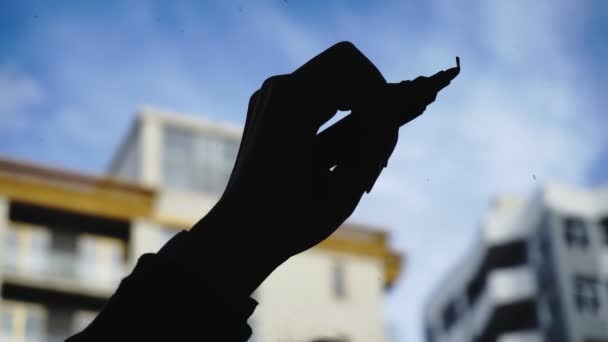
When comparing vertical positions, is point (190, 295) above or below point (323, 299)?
below

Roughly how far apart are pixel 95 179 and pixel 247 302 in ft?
125

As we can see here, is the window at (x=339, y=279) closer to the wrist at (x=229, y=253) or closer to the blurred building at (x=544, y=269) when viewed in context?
the blurred building at (x=544, y=269)

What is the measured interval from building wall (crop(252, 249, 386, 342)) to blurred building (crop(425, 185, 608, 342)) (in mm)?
10879

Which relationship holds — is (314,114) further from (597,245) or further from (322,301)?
(597,245)

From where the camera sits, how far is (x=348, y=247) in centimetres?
4200

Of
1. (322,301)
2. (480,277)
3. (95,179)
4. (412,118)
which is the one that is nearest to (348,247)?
(322,301)

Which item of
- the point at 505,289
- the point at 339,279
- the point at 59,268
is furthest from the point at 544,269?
the point at 59,268

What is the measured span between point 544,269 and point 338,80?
49.7 metres

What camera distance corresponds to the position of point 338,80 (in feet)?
7.55

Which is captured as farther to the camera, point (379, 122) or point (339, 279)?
point (339, 279)

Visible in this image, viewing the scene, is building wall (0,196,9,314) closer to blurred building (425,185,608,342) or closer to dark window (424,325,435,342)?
blurred building (425,185,608,342)

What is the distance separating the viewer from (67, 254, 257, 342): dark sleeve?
219 cm

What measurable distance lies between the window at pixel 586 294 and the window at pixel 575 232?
63.8 inches

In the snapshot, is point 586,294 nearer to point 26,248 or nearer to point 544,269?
point 544,269
